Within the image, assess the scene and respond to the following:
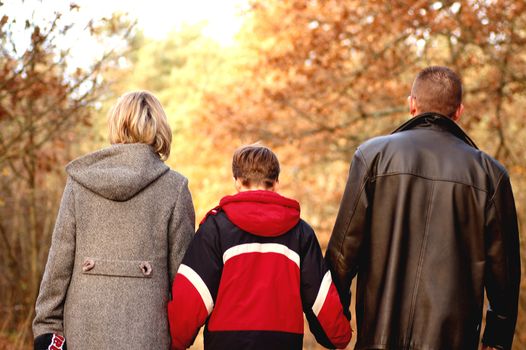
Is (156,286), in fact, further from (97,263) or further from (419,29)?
(419,29)

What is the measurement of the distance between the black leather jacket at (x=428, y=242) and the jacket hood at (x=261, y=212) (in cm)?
24

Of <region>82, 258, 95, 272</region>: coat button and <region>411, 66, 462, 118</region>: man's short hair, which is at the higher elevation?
<region>411, 66, 462, 118</region>: man's short hair

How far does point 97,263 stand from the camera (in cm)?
309

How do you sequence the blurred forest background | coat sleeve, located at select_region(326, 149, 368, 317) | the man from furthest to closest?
the blurred forest background < coat sleeve, located at select_region(326, 149, 368, 317) < the man

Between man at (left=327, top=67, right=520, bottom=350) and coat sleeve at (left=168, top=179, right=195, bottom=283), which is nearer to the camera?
man at (left=327, top=67, right=520, bottom=350)

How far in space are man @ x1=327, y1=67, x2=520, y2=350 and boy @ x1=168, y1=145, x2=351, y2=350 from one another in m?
0.14

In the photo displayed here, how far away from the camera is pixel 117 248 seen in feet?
10.3

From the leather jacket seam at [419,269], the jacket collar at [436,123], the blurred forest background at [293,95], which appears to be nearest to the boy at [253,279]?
the leather jacket seam at [419,269]

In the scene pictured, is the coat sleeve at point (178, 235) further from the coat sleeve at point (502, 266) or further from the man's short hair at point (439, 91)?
the coat sleeve at point (502, 266)

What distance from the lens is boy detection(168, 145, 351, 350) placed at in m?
3.08

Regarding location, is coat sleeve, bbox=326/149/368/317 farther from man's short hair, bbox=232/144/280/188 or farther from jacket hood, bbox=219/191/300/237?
man's short hair, bbox=232/144/280/188

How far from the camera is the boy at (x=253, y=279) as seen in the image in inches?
121

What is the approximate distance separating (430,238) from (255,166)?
32.8 inches

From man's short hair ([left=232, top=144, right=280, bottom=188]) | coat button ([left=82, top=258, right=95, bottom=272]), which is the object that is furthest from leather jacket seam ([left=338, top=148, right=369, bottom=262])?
coat button ([left=82, top=258, right=95, bottom=272])
